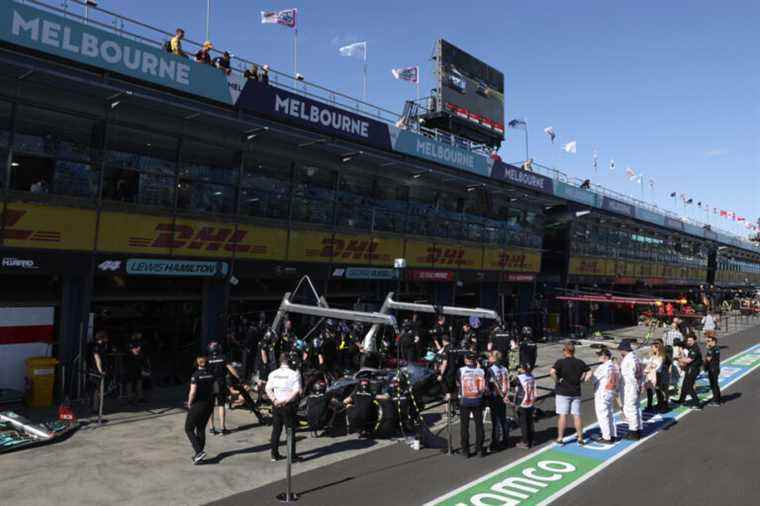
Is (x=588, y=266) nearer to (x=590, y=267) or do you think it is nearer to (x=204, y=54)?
(x=590, y=267)

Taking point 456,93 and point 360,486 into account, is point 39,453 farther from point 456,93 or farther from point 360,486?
point 456,93

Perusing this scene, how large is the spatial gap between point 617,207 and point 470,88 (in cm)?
1538

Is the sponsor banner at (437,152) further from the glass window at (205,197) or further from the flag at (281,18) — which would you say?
the glass window at (205,197)

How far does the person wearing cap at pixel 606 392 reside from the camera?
10.1 m

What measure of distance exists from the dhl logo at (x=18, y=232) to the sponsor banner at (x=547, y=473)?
420 inches

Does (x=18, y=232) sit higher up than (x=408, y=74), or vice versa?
(x=408, y=74)

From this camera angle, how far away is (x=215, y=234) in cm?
1582

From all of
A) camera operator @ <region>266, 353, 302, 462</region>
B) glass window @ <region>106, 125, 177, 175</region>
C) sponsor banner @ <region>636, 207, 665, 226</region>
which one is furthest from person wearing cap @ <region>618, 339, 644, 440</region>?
sponsor banner @ <region>636, 207, 665, 226</region>

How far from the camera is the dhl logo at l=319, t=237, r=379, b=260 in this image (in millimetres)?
19295

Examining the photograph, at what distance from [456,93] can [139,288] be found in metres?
20.7

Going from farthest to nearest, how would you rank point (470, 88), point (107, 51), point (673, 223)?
1. point (673, 223)
2. point (470, 88)
3. point (107, 51)

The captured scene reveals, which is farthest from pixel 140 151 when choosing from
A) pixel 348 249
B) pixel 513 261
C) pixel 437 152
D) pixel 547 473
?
pixel 513 261

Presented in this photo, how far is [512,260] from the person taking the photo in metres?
29.1

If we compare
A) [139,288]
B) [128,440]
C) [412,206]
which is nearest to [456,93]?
[412,206]
